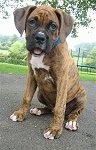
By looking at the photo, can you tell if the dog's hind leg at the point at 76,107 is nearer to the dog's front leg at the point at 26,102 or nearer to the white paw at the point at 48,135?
the dog's front leg at the point at 26,102

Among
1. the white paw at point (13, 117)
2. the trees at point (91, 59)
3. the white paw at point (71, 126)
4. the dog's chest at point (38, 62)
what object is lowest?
the trees at point (91, 59)

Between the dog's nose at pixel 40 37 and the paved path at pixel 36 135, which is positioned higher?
the dog's nose at pixel 40 37

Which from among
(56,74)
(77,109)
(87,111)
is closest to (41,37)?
(56,74)

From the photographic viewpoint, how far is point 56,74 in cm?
506

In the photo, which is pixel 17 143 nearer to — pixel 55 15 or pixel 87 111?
pixel 55 15

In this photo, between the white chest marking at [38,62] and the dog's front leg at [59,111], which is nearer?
the dog's front leg at [59,111]

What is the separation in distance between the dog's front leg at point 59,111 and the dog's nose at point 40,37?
68 centimetres

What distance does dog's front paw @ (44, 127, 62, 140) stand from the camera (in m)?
4.79

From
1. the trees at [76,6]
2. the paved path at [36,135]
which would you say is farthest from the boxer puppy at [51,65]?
the trees at [76,6]

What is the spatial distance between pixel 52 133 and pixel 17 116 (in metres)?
0.77

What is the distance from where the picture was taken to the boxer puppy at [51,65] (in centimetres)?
473

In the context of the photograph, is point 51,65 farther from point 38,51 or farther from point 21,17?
point 21,17

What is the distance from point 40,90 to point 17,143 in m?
1.34

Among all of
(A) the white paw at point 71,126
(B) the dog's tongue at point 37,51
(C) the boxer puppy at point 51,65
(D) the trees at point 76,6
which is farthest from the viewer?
(D) the trees at point 76,6
